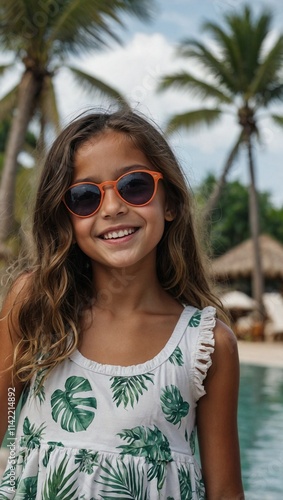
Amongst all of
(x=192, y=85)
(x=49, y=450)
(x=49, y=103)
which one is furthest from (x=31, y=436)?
(x=192, y=85)

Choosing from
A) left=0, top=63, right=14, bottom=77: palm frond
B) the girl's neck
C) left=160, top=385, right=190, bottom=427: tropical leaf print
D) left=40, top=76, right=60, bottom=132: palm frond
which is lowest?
left=160, top=385, right=190, bottom=427: tropical leaf print

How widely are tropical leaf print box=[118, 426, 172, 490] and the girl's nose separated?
452 mm

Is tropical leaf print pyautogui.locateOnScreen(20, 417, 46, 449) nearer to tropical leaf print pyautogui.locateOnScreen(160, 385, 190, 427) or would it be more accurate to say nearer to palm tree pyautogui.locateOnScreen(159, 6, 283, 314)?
tropical leaf print pyautogui.locateOnScreen(160, 385, 190, 427)

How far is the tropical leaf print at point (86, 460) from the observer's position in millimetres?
1500

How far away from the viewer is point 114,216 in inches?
65.3

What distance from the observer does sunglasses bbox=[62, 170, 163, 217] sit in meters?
1.65

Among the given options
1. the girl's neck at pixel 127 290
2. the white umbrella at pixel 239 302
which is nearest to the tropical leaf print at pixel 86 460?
the girl's neck at pixel 127 290

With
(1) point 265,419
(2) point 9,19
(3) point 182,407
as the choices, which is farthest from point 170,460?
(2) point 9,19

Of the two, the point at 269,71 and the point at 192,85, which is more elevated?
the point at 269,71

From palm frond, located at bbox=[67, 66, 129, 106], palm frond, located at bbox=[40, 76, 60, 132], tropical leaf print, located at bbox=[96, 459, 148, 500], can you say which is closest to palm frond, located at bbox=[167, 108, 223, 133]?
palm frond, located at bbox=[67, 66, 129, 106]

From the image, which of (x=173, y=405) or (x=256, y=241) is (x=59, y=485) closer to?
(x=173, y=405)

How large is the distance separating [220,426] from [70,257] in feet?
1.71

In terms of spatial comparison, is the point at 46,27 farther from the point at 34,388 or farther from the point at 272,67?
the point at 34,388

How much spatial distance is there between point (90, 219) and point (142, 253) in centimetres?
14
